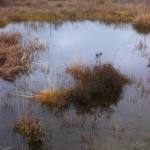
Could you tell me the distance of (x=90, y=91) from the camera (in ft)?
28.3

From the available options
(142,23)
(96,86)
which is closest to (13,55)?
(96,86)

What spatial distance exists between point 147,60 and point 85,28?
5386 mm

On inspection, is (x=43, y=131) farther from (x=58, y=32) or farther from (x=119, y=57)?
(x=58, y=32)

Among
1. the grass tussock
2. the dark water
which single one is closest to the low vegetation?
the dark water

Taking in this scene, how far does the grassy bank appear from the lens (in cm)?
1858

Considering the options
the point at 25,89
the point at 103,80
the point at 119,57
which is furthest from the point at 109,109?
the point at 119,57

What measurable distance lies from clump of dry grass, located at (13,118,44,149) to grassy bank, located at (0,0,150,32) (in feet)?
35.2

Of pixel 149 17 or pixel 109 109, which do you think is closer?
pixel 109 109

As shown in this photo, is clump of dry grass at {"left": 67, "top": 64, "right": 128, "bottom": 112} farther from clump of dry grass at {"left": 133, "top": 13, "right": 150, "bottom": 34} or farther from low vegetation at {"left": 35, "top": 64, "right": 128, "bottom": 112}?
clump of dry grass at {"left": 133, "top": 13, "right": 150, "bottom": 34}

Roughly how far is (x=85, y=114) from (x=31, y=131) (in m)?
1.53

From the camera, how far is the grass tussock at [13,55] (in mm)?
10281

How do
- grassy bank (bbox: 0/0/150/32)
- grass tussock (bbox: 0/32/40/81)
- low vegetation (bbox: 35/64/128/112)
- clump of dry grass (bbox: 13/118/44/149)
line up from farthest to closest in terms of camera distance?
grassy bank (bbox: 0/0/150/32), grass tussock (bbox: 0/32/40/81), low vegetation (bbox: 35/64/128/112), clump of dry grass (bbox: 13/118/44/149)

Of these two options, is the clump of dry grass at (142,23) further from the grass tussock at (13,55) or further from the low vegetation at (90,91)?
the low vegetation at (90,91)

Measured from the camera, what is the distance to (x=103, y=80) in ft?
29.3
